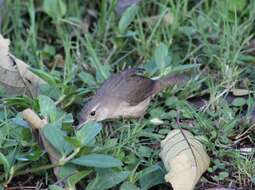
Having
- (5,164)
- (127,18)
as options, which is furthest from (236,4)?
(5,164)

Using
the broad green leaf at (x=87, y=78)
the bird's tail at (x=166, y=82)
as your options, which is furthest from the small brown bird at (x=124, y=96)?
the broad green leaf at (x=87, y=78)

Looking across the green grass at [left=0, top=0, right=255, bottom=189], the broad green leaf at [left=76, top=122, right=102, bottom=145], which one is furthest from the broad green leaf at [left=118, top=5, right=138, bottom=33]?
the broad green leaf at [left=76, top=122, right=102, bottom=145]

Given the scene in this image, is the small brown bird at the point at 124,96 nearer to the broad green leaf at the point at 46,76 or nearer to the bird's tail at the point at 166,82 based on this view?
the bird's tail at the point at 166,82

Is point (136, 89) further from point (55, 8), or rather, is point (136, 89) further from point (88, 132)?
point (55, 8)

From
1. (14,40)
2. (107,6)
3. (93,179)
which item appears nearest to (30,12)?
(14,40)

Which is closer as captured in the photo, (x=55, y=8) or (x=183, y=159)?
(x=183, y=159)

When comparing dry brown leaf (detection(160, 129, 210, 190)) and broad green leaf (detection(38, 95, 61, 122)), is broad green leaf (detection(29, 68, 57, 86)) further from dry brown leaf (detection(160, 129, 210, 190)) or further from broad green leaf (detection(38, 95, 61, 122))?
dry brown leaf (detection(160, 129, 210, 190))
